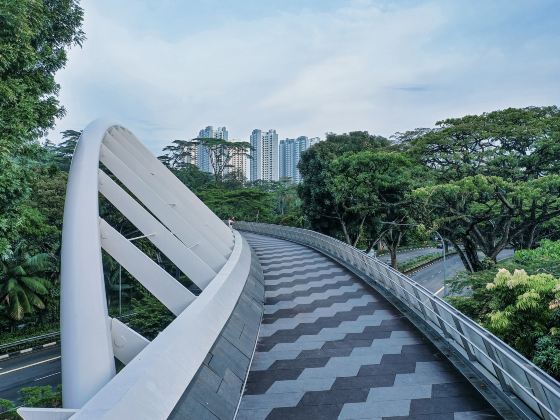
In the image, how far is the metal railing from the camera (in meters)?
4.56

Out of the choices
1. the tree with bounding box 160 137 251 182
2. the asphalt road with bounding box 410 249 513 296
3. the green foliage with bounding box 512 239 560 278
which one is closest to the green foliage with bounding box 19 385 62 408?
the green foliage with bounding box 512 239 560 278

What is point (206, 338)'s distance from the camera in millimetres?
5973

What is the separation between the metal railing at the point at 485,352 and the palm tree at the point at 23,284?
1867 cm

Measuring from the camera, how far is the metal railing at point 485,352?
456 centimetres

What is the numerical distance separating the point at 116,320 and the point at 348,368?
11.6ft

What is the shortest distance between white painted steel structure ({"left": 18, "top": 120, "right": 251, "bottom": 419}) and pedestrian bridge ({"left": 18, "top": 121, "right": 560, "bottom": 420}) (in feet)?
0.06

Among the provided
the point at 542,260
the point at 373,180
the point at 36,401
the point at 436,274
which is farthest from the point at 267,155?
the point at 36,401

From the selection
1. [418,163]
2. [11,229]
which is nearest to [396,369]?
[11,229]

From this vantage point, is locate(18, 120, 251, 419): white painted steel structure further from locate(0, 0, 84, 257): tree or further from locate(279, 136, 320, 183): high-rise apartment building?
locate(279, 136, 320, 183): high-rise apartment building

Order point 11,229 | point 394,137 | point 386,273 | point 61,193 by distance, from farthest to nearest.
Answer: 1. point 394,137
2. point 61,193
3. point 386,273
4. point 11,229

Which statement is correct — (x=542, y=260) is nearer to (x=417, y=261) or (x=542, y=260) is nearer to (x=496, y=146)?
(x=496, y=146)

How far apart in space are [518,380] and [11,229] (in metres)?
9.05

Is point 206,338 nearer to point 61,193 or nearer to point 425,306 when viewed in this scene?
point 425,306

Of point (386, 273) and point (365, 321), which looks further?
point (386, 273)
